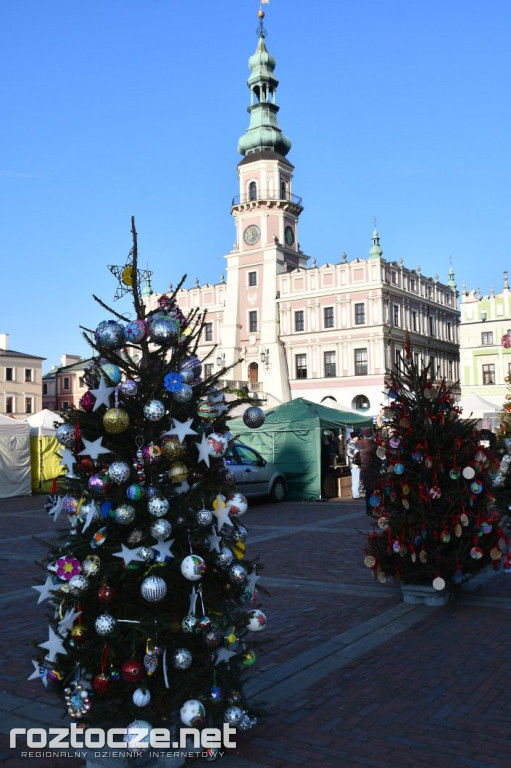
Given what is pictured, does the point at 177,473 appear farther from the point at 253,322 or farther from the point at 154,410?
the point at 253,322

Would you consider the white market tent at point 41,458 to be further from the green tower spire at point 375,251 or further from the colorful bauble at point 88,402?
the green tower spire at point 375,251

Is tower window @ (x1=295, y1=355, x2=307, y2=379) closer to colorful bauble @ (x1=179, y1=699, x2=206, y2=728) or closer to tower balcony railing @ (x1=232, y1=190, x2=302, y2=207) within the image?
tower balcony railing @ (x1=232, y1=190, x2=302, y2=207)

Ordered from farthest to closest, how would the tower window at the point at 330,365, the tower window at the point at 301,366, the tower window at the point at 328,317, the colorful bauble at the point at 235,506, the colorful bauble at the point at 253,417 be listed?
the tower window at the point at 301,366 < the tower window at the point at 330,365 < the tower window at the point at 328,317 < the colorful bauble at the point at 253,417 < the colorful bauble at the point at 235,506

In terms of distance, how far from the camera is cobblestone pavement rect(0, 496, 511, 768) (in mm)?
4062

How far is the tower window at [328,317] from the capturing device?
171ft

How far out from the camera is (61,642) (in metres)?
3.96

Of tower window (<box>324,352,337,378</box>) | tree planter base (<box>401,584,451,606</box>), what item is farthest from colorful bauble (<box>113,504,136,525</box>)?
tower window (<box>324,352,337,378</box>)

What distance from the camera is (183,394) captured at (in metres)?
4.09

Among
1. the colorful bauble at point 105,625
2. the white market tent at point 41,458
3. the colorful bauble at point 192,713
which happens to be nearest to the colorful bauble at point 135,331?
the colorful bauble at point 105,625

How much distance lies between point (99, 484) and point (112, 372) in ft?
2.13

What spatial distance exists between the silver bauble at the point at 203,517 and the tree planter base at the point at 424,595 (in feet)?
13.5

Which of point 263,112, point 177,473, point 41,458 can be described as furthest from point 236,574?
point 263,112

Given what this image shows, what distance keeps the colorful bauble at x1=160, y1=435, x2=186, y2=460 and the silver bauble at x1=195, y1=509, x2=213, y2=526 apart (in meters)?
0.35

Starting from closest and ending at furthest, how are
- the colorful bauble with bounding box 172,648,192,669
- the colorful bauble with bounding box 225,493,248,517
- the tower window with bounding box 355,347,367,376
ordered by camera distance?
1. the colorful bauble with bounding box 172,648,192,669
2. the colorful bauble with bounding box 225,493,248,517
3. the tower window with bounding box 355,347,367,376
